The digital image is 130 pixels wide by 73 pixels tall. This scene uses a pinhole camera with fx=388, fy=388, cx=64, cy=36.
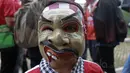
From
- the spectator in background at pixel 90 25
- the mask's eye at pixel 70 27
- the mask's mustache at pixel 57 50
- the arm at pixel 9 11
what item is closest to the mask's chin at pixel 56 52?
the mask's mustache at pixel 57 50

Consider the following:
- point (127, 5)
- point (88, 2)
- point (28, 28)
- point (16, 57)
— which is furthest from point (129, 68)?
point (127, 5)

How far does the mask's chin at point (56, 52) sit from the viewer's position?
1.98 meters

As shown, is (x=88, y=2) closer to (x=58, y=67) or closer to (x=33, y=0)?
(x=33, y=0)

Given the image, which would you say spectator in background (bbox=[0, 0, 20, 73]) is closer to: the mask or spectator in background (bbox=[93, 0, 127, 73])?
spectator in background (bbox=[93, 0, 127, 73])

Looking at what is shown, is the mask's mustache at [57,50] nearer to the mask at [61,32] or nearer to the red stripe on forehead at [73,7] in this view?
the mask at [61,32]

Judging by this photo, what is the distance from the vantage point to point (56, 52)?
1.98 m

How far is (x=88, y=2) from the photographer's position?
607 centimetres

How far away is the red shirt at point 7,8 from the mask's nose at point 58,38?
3.07 metres

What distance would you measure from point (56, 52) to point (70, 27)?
0.16 meters

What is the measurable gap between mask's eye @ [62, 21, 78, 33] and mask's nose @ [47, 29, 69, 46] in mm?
41

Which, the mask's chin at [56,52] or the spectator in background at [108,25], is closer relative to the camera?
the mask's chin at [56,52]

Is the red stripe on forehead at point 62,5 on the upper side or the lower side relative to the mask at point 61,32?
upper

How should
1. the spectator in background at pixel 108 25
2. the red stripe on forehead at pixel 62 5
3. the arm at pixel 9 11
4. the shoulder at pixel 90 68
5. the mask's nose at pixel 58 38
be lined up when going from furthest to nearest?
1. the spectator in background at pixel 108 25
2. the arm at pixel 9 11
3. the shoulder at pixel 90 68
4. the red stripe on forehead at pixel 62 5
5. the mask's nose at pixel 58 38

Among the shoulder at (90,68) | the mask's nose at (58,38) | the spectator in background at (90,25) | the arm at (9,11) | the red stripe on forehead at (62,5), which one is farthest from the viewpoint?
the spectator in background at (90,25)
